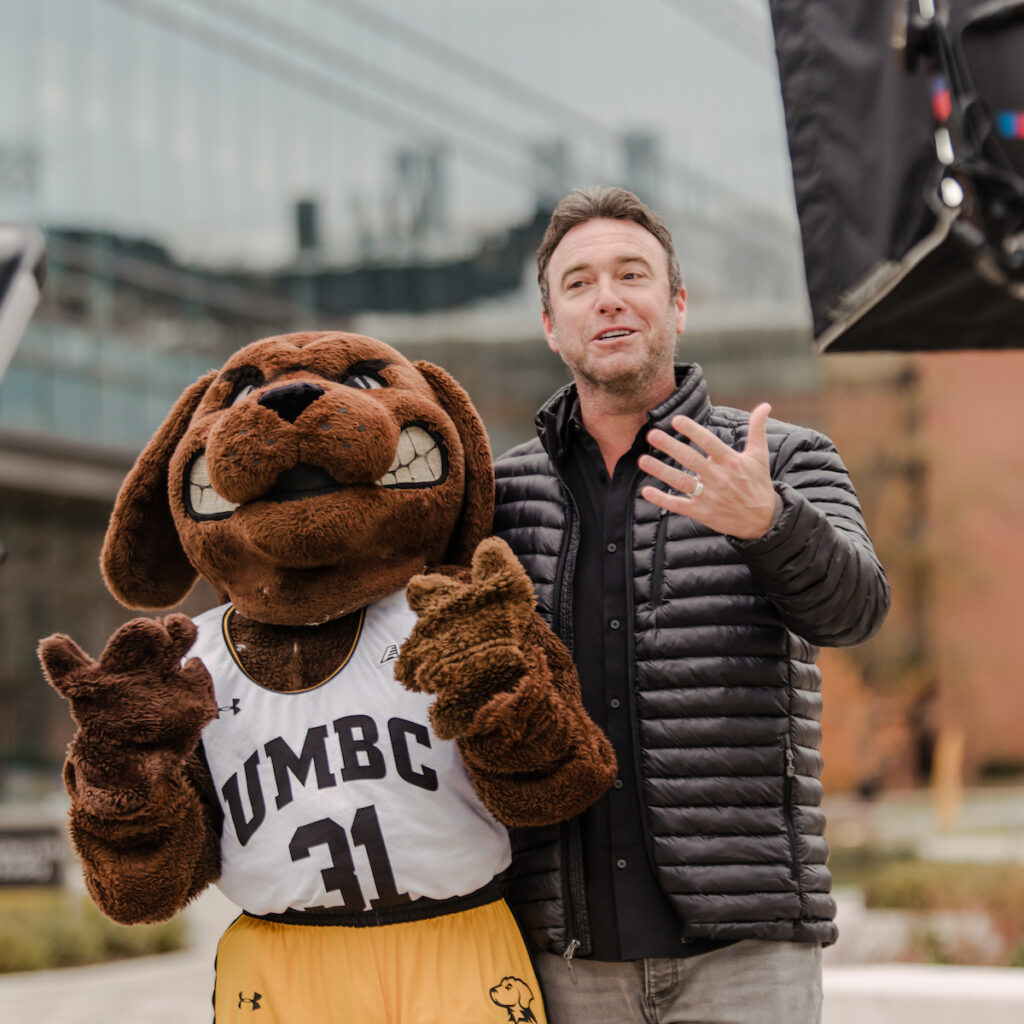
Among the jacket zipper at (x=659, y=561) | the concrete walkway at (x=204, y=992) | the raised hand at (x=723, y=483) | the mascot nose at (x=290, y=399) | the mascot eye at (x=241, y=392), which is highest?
the mascot eye at (x=241, y=392)

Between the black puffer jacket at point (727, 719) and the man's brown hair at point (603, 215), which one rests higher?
the man's brown hair at point (603, 215)

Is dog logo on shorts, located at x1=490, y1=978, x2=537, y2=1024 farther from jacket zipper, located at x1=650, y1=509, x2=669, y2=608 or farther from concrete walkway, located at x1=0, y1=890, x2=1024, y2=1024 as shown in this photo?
concrete walkway, located at x1=0, y1=890, x2=1024, y2=1024

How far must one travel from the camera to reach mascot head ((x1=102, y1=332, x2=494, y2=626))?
8.79 feet

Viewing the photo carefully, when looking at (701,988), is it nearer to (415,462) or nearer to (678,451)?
(678,451)

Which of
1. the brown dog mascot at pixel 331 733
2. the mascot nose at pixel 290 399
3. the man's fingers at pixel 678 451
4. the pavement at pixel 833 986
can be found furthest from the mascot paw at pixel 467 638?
the pavement at pixel 833 986

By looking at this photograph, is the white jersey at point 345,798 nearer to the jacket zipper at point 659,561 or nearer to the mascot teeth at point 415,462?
the mascot teeth at point 415,462

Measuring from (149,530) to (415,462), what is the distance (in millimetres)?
661

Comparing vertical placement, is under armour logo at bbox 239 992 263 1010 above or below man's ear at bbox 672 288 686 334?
below

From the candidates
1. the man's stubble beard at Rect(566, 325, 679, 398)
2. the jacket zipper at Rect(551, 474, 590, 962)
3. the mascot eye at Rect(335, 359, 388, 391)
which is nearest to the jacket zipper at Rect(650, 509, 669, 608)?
the jacket zipper at Rect(551, 474, 590, 962)

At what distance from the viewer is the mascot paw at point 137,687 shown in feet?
8.22

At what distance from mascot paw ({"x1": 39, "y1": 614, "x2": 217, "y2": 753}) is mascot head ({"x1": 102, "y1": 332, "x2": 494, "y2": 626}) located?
0.81ft

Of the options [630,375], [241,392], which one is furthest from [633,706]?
[241,392]

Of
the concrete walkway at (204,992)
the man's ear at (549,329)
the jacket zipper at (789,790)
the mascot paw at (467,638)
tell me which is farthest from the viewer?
the concrete walkway at (204,992)

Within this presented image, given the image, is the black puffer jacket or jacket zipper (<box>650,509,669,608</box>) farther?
jacket zipper (<box>650,509,669,608</box>)
